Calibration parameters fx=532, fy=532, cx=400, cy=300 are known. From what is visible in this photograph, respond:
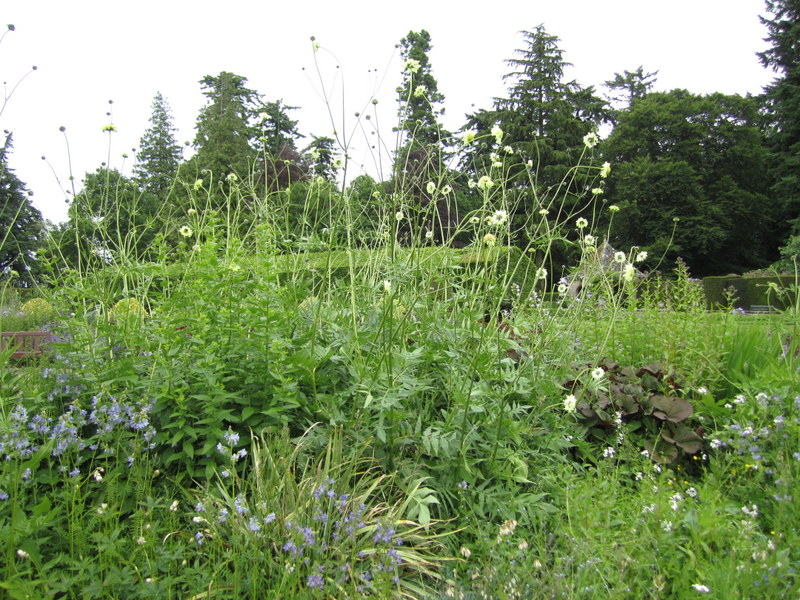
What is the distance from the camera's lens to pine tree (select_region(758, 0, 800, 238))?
84.1ft

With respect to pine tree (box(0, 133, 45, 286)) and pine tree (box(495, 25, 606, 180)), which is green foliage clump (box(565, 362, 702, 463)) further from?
pine tree (box(495, 25, 606, 180))

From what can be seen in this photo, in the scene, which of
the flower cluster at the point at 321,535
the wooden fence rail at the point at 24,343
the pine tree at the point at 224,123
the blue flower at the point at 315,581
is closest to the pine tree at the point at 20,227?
the wooden fence rail at the point at 24,343

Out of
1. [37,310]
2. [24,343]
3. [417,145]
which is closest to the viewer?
[417,145]

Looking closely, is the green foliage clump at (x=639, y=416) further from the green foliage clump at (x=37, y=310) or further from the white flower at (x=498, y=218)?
the green foliage clump at (x=37, y=310)

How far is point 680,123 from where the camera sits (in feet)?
103

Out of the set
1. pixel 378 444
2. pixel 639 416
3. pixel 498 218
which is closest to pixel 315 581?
pixel 378 444

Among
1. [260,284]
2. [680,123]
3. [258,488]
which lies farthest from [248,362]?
[680,123]

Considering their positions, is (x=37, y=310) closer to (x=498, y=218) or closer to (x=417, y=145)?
(x=417, y=145)

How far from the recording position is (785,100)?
2622 centimetres

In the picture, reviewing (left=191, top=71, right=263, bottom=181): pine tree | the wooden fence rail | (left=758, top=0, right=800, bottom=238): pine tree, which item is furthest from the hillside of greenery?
(left=758, top=0, right=800, bottom=238): pine tree

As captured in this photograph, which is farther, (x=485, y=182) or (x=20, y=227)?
(x=20, y=227)

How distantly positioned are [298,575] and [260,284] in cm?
127

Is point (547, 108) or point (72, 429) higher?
point (547, 108)

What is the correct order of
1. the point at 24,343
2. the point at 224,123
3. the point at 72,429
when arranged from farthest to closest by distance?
the point at 224,123 → the point at 24,343 → the point at 72,429
